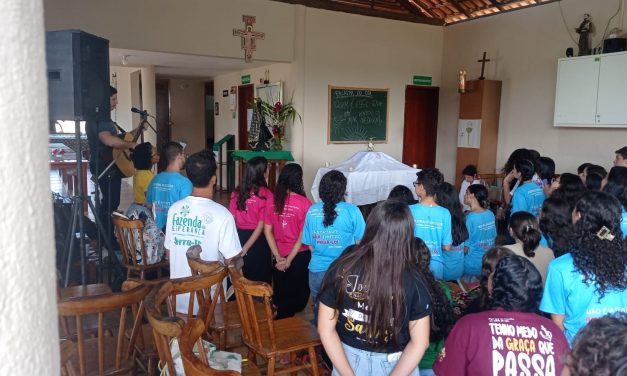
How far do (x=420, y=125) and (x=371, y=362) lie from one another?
6.99 meters


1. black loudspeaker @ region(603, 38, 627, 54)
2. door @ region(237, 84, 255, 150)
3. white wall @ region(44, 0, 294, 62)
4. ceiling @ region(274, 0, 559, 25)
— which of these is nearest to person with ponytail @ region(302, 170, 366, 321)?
white wall @ region(44, 0, 294, 62)

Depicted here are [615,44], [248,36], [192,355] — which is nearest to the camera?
[192,355]

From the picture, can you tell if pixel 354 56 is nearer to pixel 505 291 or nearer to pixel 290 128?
pixel 290 128

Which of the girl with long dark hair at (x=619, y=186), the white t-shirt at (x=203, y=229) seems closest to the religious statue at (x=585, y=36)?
the girl with long dark hair at (x=619, y=186)

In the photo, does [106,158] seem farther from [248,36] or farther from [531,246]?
[531,246]

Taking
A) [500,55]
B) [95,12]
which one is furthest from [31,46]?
[500,55]

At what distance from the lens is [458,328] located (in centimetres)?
157

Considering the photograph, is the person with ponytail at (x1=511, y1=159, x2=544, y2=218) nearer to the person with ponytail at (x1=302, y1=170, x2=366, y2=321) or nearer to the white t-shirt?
the person with ponytail at (x1=302, y1=170, x2=366, y2=321)

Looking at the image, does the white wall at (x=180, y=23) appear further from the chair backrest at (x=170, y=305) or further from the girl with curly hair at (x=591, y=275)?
the girl with curly hair at (x=591, y=275)

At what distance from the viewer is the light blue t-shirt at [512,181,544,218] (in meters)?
3.72

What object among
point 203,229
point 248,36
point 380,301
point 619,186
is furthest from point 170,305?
point 248,36

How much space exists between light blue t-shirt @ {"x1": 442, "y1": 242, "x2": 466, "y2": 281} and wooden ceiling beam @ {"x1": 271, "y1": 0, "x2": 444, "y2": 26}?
492 centimetres

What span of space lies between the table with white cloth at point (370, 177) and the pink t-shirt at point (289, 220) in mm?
2110

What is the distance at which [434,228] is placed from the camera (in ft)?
9.36
